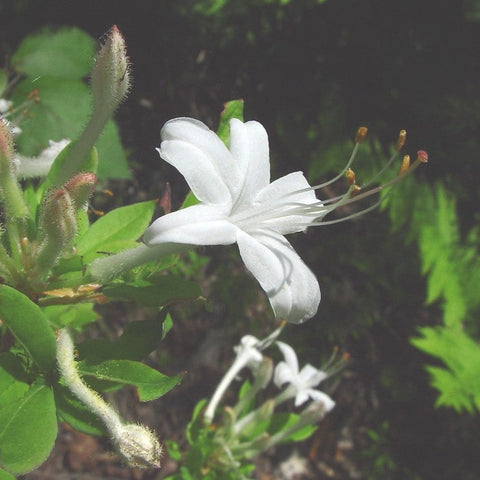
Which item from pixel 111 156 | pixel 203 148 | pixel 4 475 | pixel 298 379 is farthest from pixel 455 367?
pixel 4 475

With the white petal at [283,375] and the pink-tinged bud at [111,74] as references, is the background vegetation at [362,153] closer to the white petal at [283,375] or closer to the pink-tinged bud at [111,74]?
the white petal at [283,375]

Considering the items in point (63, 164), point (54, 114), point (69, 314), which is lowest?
point (69, 314)

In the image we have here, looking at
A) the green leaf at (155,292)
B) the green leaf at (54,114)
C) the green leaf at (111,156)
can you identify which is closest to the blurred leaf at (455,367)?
the green leaf at (111,156)

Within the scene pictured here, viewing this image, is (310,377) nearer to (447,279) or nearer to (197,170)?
(197,170)

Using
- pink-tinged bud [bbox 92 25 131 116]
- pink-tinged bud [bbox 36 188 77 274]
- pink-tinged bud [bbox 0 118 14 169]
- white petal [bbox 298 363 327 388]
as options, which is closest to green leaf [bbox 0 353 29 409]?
pink-tinged bud [bbox 36 188 77 274]

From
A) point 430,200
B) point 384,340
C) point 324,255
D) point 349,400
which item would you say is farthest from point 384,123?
point 349,400

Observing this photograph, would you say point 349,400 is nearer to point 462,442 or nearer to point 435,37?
point 462,442

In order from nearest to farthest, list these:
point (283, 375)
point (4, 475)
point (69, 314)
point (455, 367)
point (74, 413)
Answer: point (4, 475) < point (74, 413) < point (69, 314) < point (283, 375) < point (455, 367)
